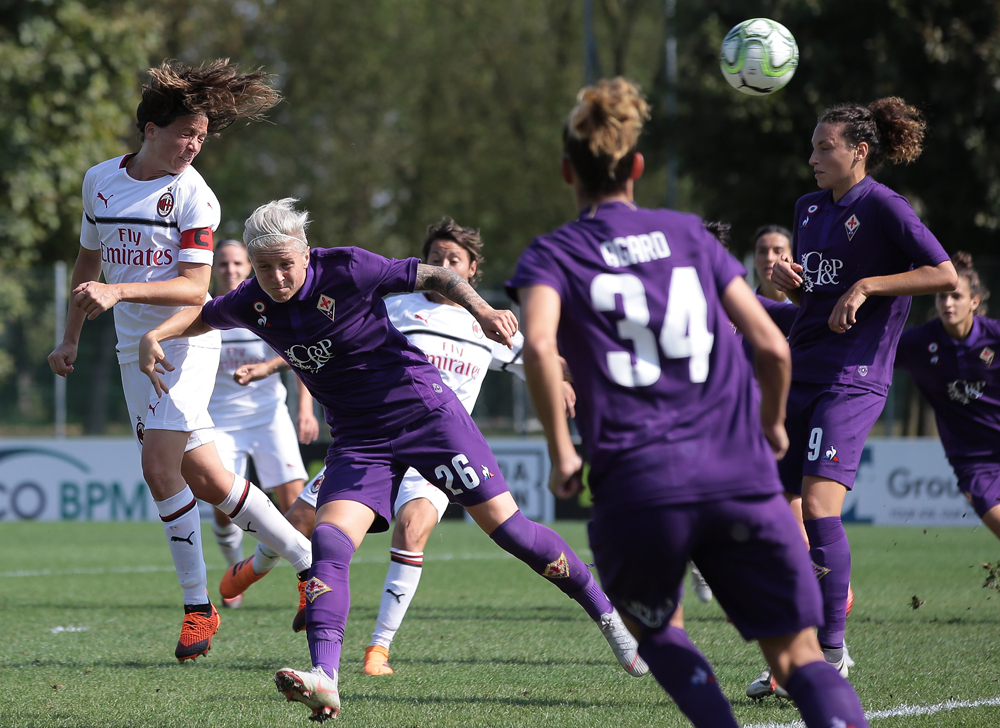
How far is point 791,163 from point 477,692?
572 inches

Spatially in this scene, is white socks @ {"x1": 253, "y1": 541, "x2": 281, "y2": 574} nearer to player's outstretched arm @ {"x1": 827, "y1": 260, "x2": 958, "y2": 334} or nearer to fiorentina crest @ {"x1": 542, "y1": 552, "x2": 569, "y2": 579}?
fiorentina crest @ {"x1": 542, "y1": 552, "x2": 569, "y2": 579}

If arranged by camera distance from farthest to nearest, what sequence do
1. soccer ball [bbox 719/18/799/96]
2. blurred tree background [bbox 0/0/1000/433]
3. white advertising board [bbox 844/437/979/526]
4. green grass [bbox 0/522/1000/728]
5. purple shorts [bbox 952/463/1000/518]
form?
1. blurred tree background [bbox 0/0/1000/433]
2. white advertising board [bbox 844/437/979/526]
3. purple shorts [bbox 952/463/1000/518]
4. soccer ball [bbox 719/18/799/96]
5. green grass [bbox 0/522/1000/728]

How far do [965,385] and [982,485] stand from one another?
0.62 metres

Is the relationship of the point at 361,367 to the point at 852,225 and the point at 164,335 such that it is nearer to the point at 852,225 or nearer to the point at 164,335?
the point at 164,335

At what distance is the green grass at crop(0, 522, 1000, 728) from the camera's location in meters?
4.21

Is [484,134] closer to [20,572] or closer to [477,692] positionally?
[20,572]

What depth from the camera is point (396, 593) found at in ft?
17.2

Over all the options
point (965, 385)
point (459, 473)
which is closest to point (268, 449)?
point (459, 473)

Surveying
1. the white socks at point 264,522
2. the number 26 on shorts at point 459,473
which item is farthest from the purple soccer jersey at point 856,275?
the white socks at point 264,522

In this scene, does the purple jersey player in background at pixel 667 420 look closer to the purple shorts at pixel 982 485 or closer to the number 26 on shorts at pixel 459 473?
the number 26 on shorts at pixel 459 473

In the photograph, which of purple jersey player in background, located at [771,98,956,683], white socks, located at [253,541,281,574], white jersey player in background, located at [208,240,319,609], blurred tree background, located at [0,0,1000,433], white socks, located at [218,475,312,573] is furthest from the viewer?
blurred tree background, located at [0,0,1000,433]

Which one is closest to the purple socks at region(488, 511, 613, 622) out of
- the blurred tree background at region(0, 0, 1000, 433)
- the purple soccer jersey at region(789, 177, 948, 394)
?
the purple soccer jersey at region(789, 177, 948, 394)

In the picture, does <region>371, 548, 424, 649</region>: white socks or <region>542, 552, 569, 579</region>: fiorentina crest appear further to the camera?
<region>371, 548, 424, 649</region>: white socks

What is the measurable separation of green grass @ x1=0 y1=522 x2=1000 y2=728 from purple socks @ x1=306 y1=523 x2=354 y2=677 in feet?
1.43
